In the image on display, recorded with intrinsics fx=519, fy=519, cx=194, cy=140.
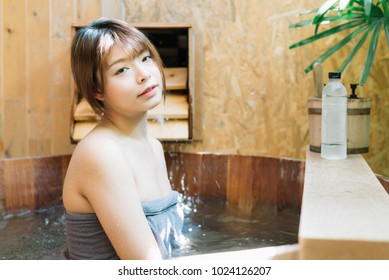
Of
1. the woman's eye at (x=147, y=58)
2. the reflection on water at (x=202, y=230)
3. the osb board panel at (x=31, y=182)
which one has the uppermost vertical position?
the woman's eye at (x=147, y=58)

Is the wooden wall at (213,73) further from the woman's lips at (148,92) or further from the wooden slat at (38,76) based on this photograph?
the woman's lips at (148,92)

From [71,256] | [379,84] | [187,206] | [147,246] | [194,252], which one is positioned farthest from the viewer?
A: [379,84]

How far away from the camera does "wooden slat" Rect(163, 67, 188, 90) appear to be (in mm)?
3168

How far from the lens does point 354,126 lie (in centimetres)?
221

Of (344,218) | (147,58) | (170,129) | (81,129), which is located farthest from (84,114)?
(344,218)

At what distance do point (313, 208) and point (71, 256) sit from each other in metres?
0.83

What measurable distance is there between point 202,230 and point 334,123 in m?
0.68

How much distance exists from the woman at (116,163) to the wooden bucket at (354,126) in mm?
A: 866

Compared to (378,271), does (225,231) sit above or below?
below

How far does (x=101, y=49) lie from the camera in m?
1.48

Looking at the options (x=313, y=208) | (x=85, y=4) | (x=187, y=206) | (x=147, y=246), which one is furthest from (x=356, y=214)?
(x=85, y=4)

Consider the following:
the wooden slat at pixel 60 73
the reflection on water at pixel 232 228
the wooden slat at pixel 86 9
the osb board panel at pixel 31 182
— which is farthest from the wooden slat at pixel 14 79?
the reflection on water at pixel 232 228

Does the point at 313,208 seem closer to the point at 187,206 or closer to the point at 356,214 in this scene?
the point at 356,214

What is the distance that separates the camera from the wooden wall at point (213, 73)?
3.32 meters
